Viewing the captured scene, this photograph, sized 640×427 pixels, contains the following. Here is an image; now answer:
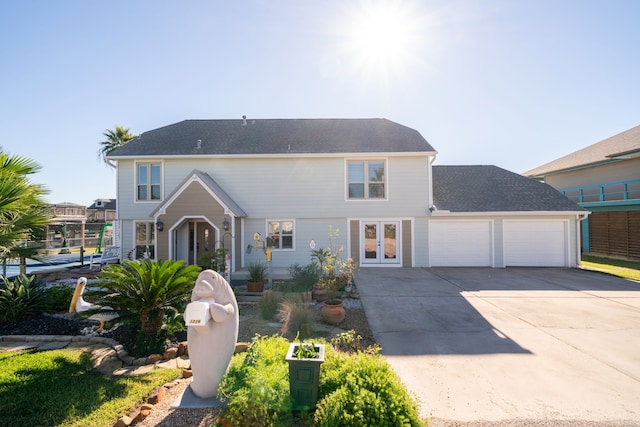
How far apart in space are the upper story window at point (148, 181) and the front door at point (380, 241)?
413 inches

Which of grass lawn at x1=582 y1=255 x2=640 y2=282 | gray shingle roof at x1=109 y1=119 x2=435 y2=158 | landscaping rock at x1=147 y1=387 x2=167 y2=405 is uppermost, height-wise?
gray shingle roof at x1=109 y1=119 x2=435 y2=158

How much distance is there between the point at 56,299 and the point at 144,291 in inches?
178

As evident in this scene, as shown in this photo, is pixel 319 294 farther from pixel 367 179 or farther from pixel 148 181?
pixel 148 181

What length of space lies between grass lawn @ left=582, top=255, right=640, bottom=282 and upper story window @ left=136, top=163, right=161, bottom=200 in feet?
70.8

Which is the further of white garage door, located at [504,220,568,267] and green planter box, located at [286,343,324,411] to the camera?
white garage door, located at [504,220,568,267]

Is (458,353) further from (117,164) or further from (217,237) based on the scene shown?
(117,164)

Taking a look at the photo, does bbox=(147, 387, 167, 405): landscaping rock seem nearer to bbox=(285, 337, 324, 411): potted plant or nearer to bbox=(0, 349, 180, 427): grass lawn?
bbox=(0, 349, 180, 427): grass lawn

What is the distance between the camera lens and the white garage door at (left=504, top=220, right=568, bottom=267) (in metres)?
14.2

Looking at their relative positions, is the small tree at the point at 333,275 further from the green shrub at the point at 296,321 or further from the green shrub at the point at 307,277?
the green shrub at the point at 296,321

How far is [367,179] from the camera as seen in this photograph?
47.2ft

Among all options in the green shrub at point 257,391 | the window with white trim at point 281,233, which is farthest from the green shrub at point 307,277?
the green shrub at point 257,391

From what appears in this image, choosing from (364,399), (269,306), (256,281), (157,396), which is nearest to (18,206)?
(157,396)

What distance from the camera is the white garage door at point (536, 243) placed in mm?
14227

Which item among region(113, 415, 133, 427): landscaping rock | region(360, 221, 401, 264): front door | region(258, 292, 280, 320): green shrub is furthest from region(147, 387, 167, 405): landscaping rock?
region(360, 221, 401, 264): front door
